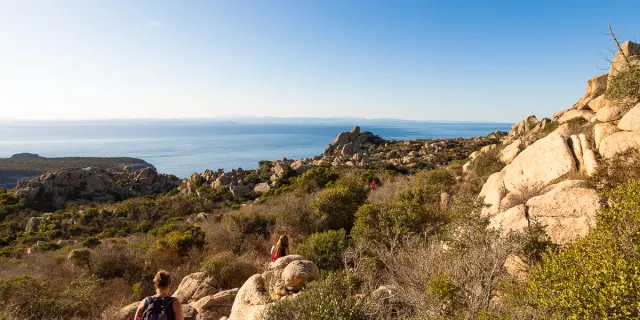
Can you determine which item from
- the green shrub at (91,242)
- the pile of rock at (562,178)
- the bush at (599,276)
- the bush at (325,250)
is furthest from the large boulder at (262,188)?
the bush at (599,276)

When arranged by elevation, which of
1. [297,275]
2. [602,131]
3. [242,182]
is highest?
[602,131]

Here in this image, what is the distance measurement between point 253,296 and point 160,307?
3.00 metres

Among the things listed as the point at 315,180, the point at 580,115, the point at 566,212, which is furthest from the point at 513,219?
the point at 315,180

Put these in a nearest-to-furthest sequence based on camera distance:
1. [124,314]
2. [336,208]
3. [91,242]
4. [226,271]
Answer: [124,314] → [226,271] → [336,208] → [91,242]

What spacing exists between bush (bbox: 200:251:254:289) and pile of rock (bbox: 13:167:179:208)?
33.6 meters

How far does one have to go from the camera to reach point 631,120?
9500mm

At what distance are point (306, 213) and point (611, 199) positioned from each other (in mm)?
10895

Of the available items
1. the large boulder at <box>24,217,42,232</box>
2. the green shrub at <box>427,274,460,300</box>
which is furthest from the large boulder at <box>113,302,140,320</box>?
the large boulder at <box>24,217,42,232</box>

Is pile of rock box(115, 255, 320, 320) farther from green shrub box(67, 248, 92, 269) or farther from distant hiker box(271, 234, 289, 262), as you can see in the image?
green shrub box(67, 248, 92, 269)

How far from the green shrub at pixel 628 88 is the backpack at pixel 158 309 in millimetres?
14863

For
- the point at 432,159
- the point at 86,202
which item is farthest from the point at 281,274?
the point at 86,202

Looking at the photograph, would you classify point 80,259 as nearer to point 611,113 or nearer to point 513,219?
point 513,219

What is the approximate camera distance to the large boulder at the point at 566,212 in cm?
764

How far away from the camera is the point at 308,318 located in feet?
17.5
